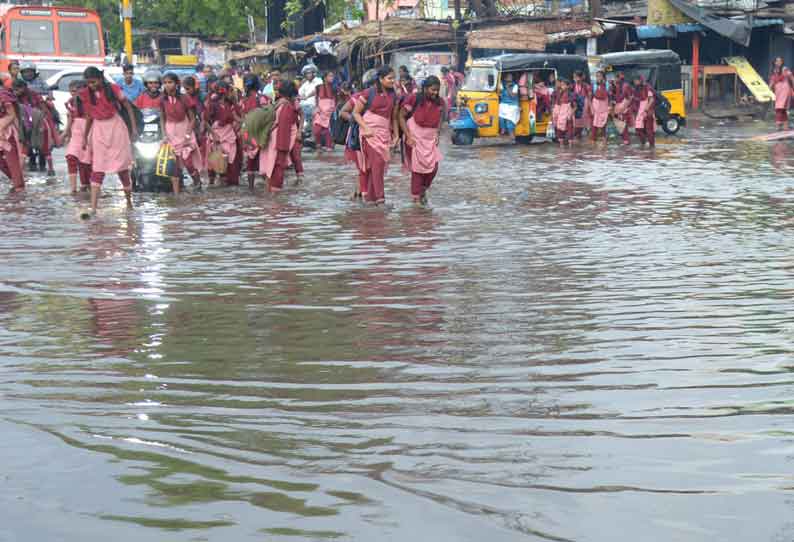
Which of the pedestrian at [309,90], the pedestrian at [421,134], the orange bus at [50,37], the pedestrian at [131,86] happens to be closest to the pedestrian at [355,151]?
the pedestrian at [421,134]

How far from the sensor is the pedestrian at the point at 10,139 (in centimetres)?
1571

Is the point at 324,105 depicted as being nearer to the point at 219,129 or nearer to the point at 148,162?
the point at 219,129

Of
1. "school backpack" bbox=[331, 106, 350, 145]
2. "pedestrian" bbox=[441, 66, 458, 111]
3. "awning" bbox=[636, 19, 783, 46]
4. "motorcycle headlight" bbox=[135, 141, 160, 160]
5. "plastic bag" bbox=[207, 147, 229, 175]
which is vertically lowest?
"plastic bag" bbox=[207, 147, 229, 175]

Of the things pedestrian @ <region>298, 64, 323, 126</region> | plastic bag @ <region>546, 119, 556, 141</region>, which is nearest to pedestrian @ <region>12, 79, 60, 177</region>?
pedestrian @ <region>298, 64, 323, 126</region>

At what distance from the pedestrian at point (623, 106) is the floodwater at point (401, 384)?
1525 cm

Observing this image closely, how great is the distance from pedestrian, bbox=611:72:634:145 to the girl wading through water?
48.8 ft

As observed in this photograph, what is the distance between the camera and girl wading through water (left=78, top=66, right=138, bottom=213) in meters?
13.3

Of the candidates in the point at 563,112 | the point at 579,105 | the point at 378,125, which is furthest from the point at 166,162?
the point at 579,105

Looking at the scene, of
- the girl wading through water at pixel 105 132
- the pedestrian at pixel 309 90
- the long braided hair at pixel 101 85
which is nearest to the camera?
the long braided hair at pixel 101 85

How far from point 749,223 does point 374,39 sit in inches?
989

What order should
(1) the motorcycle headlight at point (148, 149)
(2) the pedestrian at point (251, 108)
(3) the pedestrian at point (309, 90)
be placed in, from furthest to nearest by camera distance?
(3) the pedestrian at point (309, 90) < (2) the pedestrian at point (251, 108) < (1) the motorcycle headlight at point (148, 149)

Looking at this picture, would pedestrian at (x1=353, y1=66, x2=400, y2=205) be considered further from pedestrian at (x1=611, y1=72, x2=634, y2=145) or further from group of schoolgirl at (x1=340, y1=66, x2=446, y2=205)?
pedestrian at (x1=611, y1=72, x2=634, y2=145)

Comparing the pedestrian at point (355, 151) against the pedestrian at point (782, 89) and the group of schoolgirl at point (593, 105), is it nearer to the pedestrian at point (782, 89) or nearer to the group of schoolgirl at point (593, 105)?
the group of schoolgirl at point (593, 105)

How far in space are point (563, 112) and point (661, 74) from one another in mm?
4576
